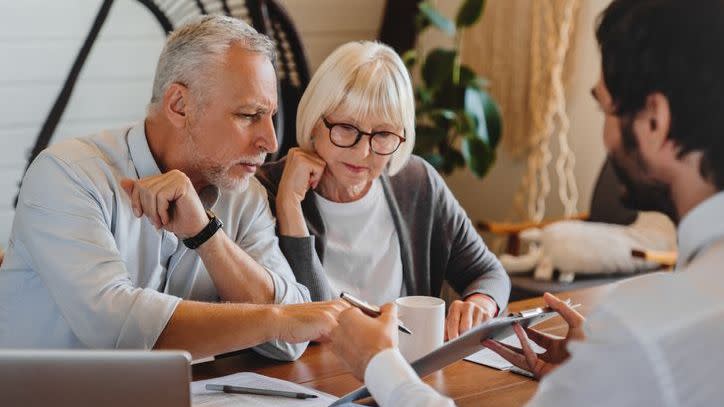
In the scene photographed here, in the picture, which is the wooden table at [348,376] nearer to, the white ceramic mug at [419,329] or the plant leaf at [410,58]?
the white ceramic mug at [419,329]

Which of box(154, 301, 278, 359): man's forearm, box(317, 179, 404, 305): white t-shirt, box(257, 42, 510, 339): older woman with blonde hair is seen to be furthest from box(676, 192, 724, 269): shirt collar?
box(317, 179, 404, 305): white t-shirt

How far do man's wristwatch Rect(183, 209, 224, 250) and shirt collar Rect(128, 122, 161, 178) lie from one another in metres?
0.16

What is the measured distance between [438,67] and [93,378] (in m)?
3.19

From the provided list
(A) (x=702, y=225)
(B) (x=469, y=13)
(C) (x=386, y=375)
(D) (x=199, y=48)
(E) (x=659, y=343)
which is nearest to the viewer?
(E) (x=659, y=343)

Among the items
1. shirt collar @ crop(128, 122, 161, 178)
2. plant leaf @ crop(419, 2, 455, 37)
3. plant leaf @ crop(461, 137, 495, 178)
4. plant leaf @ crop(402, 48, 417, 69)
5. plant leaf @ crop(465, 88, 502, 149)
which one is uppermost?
shirt collar @ crop(128, 122, 161, 178)

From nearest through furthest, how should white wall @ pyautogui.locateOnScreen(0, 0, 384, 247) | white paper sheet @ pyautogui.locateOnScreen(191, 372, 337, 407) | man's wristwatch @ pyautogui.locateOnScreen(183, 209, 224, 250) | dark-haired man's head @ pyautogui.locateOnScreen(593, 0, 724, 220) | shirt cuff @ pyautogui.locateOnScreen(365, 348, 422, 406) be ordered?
dark-haired man's head @ pyautogui.locateOnScreen(593, 0, 724, 220)
shirt cuff @ pyautogui.locateOnScreen(365, 348, 422, 406)
white paper sheet @ pyautogui.locateOnScreen(191, 372, 337, 407)
man's wristwatch @ pyautogui.locateOnScreen(183, 209, 224, 250)
white wall @ pyautogui.locateOnScreen(0, 0, 384, 247)

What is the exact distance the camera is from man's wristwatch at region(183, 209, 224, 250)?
6.16 ft

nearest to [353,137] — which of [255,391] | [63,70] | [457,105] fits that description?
[255,391]

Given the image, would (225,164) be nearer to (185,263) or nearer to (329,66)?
(185,263)

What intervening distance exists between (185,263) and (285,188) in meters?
0.34

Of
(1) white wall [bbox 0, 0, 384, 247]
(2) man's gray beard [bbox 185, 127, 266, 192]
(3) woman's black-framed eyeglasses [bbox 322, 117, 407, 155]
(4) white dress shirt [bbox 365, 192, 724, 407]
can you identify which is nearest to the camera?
(4) white dress shirt [bbox 365, 192, 724, 407]

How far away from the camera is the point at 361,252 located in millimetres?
2316

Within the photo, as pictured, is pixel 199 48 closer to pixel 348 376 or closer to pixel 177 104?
pixel 177 104

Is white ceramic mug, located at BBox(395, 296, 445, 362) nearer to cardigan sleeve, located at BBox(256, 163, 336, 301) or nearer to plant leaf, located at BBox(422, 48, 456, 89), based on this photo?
cardigan sleeve, located at BBox(256, 163, 336, 301)
